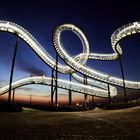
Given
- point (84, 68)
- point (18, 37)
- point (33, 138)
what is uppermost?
point (18, 37)

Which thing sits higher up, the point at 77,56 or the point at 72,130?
the point at 77,56

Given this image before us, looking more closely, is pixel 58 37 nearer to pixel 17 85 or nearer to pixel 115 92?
pixel 17 85

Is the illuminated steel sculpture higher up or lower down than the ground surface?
higher up

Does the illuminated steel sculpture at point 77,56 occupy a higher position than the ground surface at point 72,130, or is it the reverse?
the illuminated steel sculpture at point 77,56

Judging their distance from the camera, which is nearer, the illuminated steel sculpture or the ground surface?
the ground surface

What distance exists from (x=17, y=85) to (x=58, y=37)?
86.7 ft

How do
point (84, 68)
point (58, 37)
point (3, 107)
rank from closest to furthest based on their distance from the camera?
point (3, 107) < point (58, 37) < point (84, 68)

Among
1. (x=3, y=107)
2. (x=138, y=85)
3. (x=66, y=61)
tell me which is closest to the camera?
(x=3, y=107)

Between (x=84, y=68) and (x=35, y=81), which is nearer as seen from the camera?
(x=84, y=68)

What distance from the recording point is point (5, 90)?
60500mm

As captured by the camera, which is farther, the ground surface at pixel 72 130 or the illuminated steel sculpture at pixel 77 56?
the illuminated steel sculpture at pixel 77 56

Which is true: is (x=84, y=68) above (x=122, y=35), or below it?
below

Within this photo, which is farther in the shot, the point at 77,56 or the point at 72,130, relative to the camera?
the point at 77,56

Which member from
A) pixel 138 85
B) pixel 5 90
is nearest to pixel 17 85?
pixel 5 90
